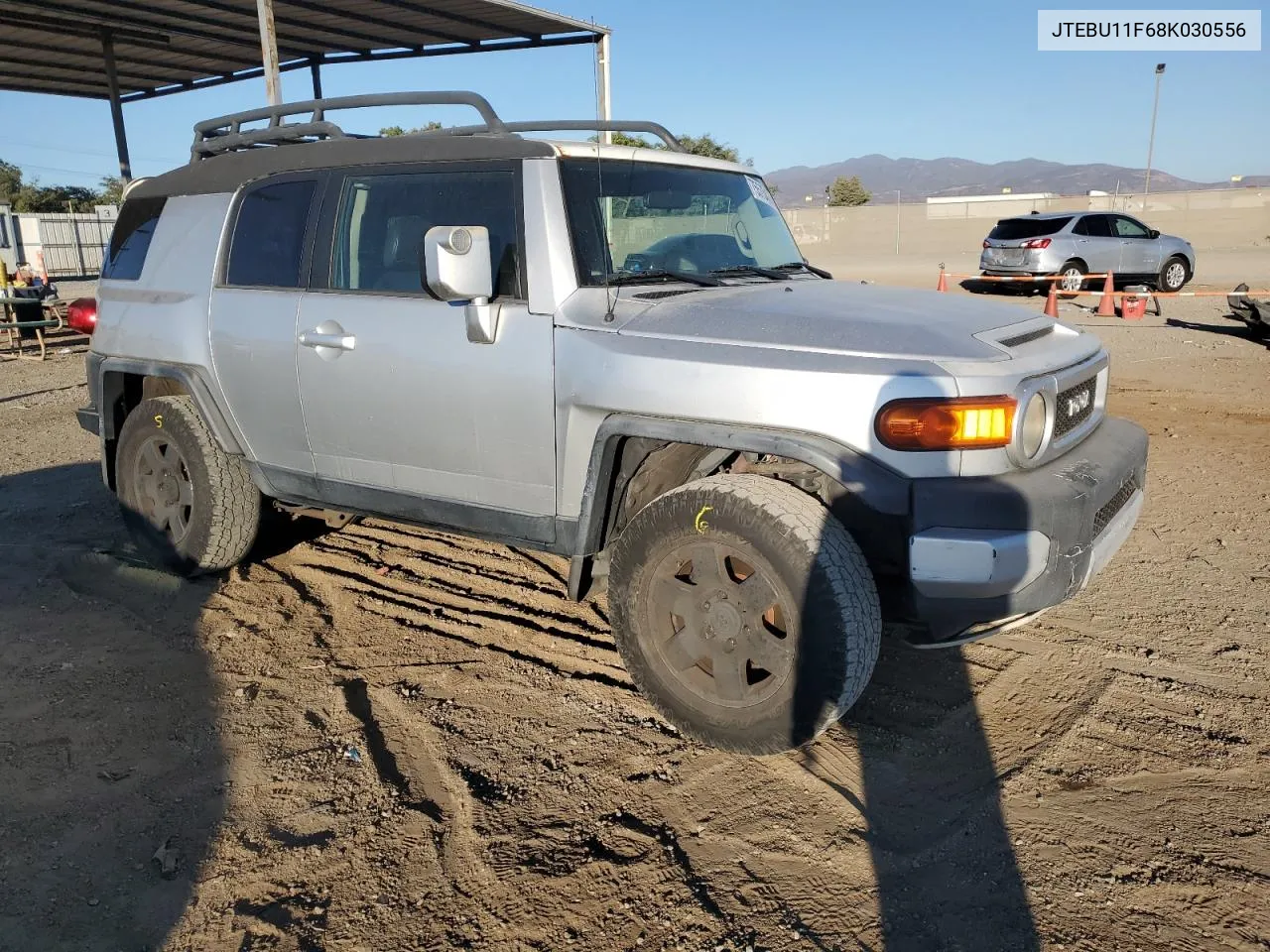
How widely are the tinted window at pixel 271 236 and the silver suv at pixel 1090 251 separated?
17.3 metres

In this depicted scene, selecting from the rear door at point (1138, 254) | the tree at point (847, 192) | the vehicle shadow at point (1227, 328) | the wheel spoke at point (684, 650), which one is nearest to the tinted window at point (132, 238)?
the wheel spoke at point (684, 650)

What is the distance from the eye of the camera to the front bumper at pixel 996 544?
8.98ft

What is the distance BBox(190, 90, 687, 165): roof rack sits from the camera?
13.1ft

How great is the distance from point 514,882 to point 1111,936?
60.2 inches

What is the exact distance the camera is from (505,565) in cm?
504

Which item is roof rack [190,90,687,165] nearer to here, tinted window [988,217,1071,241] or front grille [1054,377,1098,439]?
front grille [1054,377,1098,439]

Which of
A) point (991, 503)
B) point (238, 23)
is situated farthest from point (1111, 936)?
point (238, 23)

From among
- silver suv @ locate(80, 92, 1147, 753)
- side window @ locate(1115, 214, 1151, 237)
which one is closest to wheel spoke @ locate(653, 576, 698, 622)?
silver suv @ locate(80, 92, 1147, 753)

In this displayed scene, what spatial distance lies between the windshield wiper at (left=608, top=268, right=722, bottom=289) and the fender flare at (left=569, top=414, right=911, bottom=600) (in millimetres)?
588

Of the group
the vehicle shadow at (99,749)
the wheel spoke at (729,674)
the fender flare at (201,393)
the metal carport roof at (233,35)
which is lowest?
the vehicle shadow at (99,749)

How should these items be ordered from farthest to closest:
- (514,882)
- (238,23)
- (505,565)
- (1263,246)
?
(1263,246) < (238,23) < (505,565) < (514,882)

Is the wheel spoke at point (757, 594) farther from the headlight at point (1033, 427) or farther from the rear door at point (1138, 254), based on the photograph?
the rear door at point (1138, 254)

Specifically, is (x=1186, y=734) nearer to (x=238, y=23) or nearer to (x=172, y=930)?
(x=172, y=930)

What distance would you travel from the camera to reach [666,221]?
387 cm
